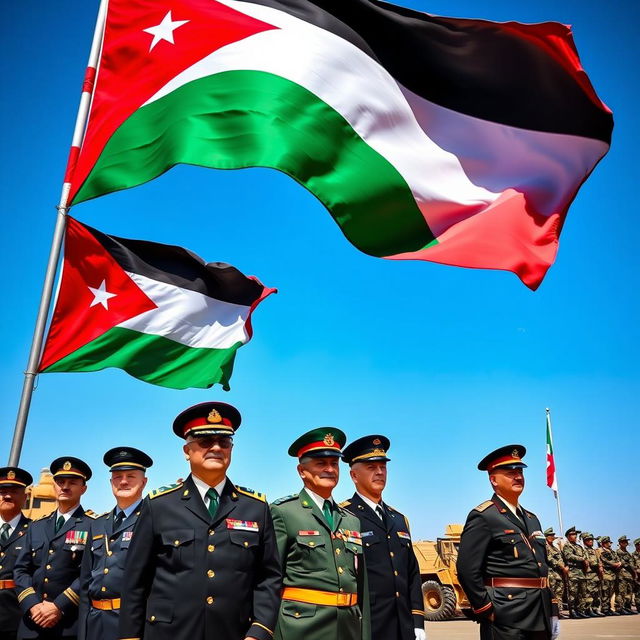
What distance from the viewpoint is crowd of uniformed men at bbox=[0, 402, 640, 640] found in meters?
3.80

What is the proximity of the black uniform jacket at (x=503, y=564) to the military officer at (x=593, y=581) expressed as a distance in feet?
52.0

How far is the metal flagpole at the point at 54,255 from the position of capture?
579 centimetres

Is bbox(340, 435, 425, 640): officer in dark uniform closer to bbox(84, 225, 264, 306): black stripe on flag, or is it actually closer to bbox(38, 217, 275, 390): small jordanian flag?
bbox(38, 217, 275, 390): small jordanian flag

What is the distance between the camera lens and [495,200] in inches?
238

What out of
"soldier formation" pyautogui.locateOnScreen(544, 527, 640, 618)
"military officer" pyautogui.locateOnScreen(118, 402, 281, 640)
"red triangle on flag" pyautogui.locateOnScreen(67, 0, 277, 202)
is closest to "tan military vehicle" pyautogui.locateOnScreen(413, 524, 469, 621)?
"soldier formation" pyautogui.locateOnScreen(544, 527, 640, 618)

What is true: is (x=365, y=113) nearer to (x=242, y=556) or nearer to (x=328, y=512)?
(x=328, y=512)

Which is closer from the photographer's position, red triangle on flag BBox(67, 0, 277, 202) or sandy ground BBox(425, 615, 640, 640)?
red triangle on flag BBox(67, 0, 277, 202)

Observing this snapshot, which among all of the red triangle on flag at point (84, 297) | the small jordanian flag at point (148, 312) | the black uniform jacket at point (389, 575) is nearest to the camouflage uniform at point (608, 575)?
the small jordanian flag at point (148, 312)

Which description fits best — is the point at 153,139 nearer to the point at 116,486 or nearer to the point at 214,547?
the point at 116,486

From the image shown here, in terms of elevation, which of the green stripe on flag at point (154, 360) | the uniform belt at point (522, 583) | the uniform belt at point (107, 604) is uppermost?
the green stripe on flag at point (154, 360)

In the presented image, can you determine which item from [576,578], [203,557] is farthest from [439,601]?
[203,557]

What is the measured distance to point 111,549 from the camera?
19.3ft

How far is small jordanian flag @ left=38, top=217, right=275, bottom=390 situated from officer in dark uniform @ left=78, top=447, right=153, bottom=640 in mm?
1111

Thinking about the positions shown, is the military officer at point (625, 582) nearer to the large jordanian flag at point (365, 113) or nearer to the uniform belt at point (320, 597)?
the large jordanian flag at point (365, 113)
